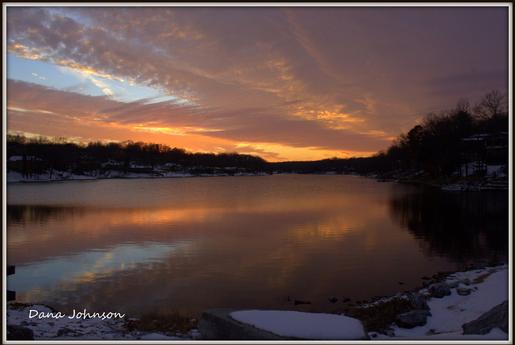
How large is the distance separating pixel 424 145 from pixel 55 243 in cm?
7782

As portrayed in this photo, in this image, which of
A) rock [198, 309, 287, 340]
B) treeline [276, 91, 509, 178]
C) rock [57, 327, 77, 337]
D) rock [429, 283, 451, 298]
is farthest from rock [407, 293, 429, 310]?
treeline [276, 91, 509, 178]

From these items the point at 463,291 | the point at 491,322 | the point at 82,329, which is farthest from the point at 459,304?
the point at 82,329

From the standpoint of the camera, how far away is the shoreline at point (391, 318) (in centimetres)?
895

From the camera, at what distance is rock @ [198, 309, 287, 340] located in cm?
682

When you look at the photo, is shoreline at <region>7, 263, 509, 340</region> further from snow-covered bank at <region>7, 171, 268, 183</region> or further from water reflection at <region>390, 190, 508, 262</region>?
snow-covered bank at <region>7, 171, 268, 183</region>

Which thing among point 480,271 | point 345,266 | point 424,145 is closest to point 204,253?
point 345,266

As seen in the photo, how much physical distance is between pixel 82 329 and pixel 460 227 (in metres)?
24.3

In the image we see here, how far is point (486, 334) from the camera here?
738 cm

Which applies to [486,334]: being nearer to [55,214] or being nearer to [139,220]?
[139,220]

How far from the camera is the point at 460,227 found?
87.0 ft

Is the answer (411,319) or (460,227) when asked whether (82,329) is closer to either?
(411,319)

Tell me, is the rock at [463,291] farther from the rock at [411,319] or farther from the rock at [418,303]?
the rock at [411,319]

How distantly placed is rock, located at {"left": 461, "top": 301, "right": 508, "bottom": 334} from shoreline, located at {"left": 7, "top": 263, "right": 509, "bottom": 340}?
0.75 feet

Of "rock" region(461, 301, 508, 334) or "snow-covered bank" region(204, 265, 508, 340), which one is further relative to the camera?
"rock" region(461, 301, 508, 334)
